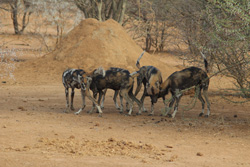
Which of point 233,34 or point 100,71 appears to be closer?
point 100,71

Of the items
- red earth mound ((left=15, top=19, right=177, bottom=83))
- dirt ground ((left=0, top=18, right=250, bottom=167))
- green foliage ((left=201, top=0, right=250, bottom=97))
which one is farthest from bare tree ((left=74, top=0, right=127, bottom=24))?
dirt ground ((left=0, top=18, right=250, bottom=167))

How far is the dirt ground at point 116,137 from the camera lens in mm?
5597

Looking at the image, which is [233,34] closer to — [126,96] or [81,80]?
[126,96]

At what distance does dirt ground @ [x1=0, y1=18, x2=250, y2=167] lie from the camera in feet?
18.4

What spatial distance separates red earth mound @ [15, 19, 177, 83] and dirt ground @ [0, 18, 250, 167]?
5.30 m

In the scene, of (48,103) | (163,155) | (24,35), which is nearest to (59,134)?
(163,155)

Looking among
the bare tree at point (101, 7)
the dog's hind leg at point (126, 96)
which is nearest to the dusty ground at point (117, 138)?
the dog's hind leg at point (126, 96)

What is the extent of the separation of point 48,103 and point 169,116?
145 inches

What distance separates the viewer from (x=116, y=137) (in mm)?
7148

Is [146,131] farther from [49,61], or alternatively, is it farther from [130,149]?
[49,61]

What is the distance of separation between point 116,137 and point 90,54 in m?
10.6

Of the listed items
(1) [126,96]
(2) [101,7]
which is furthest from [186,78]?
(2) [101,7]

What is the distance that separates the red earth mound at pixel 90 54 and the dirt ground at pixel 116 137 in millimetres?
5298

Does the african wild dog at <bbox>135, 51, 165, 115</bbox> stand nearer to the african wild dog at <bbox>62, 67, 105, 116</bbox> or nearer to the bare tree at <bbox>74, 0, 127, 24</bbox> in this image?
the african wild dog at <bbox>62, 67, 105, 116</bbox>
